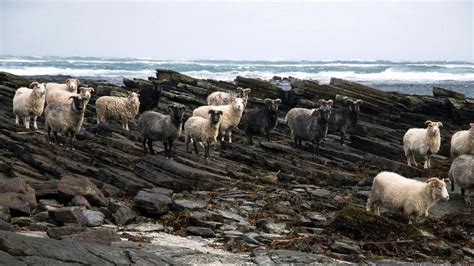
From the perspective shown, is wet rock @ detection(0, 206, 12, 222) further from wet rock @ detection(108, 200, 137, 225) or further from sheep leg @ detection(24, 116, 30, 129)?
sheep leg @ detection(24, 116, 30, 129)

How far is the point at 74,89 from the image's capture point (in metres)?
27.1

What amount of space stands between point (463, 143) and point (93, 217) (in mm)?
12848

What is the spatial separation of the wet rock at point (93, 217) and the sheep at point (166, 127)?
653 cm

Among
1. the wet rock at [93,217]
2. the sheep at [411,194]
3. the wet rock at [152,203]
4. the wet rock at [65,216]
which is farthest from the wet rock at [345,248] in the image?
the wet rock at [65,216]

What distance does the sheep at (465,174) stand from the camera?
1600 cm

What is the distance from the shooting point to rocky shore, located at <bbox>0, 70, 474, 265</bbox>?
10773mm

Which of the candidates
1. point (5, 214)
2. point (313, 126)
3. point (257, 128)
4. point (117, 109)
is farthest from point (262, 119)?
point (5, 214)

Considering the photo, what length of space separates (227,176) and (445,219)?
6.87 metres

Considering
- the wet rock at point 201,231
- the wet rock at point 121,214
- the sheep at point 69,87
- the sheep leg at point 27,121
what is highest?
the sheep at point 69,87

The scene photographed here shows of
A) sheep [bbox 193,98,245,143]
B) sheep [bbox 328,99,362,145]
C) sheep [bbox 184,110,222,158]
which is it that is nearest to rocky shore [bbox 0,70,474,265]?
sheep [bbox 184,110,222,158]

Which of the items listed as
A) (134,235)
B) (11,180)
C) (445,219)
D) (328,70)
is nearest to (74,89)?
(11,180)

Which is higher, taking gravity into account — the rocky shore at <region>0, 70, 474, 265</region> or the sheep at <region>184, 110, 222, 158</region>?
the sheep at <region>184, 110, 222, 158</region>

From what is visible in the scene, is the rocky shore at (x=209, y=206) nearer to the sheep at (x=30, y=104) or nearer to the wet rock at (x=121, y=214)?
the wet rock at (x=121, y=214)

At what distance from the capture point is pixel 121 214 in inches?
521
